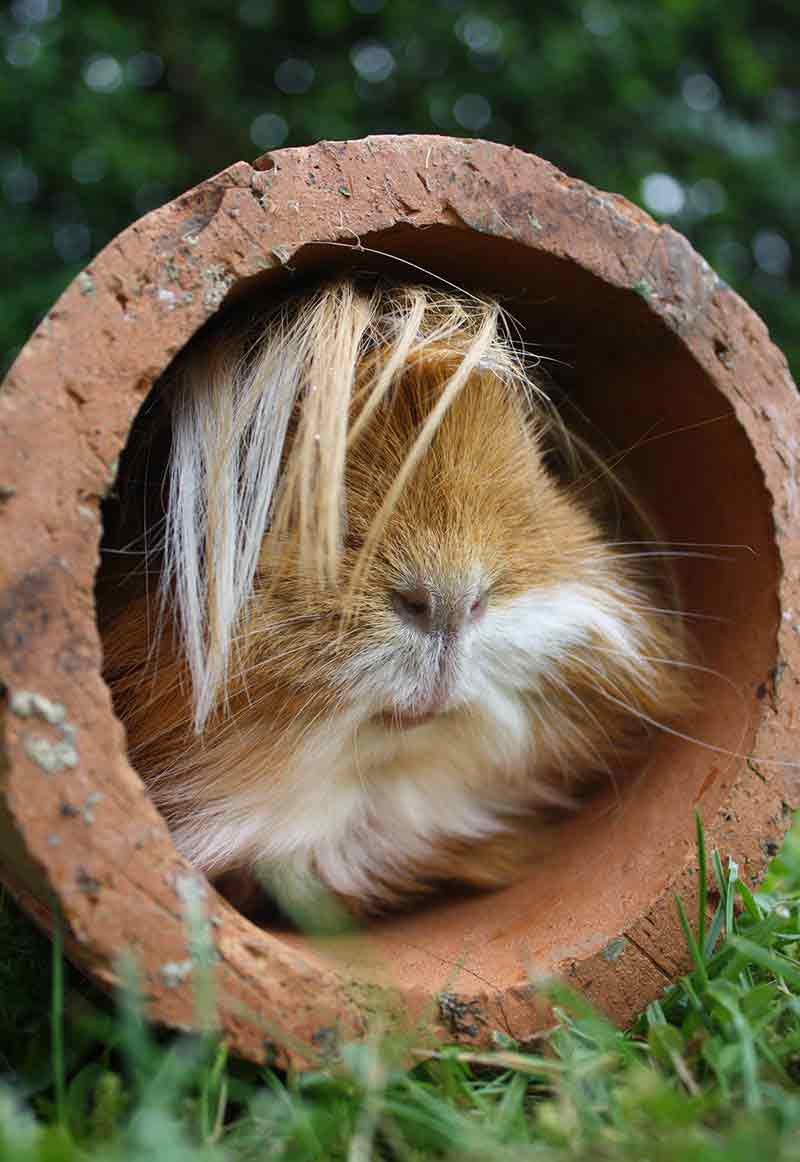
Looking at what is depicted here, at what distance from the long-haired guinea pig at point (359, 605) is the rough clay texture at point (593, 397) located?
94 mm

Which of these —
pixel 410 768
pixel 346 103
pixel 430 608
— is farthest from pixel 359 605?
pixel 346 103

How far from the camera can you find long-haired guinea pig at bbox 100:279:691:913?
123 centimetres

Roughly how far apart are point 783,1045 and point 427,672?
505 millimetres

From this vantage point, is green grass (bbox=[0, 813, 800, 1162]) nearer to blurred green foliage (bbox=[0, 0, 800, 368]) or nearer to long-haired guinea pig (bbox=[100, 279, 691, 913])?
long-haired guinea pig (bbox=[100, 279, 691, 913])

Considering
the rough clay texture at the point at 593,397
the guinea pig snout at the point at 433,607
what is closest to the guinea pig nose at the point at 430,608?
the guinea pig snout at the point at 433,607

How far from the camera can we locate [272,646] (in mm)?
1255

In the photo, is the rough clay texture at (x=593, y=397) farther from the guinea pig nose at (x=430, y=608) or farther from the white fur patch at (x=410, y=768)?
the guinea pig nose at (x=430, y=608)

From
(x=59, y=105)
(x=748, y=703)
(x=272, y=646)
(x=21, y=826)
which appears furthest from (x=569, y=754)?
(x=59, y=105)

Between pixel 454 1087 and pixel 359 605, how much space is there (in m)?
0.48

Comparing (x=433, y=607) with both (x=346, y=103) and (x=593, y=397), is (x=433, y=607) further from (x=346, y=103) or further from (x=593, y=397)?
(x=346, y=103)

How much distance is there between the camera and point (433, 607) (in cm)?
123

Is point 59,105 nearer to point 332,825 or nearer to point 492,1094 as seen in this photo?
point 332,825

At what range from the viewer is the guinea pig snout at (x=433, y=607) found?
4.03ft

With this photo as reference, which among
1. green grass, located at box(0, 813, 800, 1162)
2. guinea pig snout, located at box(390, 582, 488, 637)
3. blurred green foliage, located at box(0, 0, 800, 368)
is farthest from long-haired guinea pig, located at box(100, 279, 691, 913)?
blurred green foliage, located at box(0, 0, 800, 368)
